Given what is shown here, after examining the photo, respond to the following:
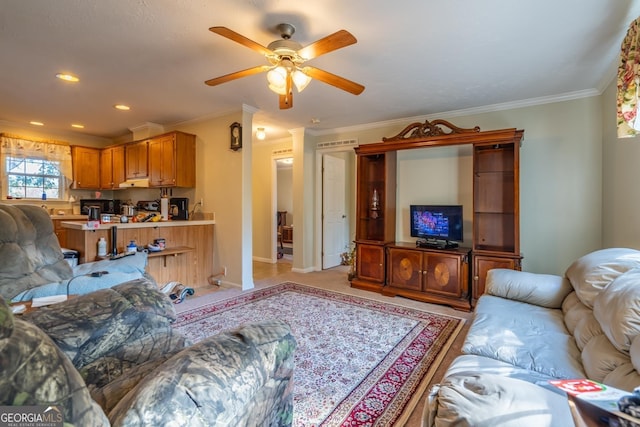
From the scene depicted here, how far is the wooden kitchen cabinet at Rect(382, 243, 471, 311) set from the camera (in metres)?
3.57

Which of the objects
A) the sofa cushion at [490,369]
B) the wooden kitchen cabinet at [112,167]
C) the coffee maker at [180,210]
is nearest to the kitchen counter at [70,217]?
the wooden kitchen cabinet at [112,167]

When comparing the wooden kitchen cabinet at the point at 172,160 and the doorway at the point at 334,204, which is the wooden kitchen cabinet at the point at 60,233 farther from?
the doorway at the point at 334,204

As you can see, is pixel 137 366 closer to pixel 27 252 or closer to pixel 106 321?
pixel 106 321

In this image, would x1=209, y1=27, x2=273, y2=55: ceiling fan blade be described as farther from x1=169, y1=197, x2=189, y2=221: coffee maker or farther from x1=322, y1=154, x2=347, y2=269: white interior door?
x1=322, y1=154, x2=347, y2=269: white interior door

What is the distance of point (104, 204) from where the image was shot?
6.00 meters

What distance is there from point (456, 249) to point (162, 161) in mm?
4370

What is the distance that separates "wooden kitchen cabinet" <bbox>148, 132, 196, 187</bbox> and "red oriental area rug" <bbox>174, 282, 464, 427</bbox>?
2079 millimetres

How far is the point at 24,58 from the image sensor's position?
2.71m

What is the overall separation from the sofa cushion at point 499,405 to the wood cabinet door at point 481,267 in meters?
2.72

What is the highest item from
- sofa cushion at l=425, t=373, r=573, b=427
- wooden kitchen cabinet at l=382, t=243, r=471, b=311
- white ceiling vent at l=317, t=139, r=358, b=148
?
white ceiling vent at l=317, t=139, r=358, b=148

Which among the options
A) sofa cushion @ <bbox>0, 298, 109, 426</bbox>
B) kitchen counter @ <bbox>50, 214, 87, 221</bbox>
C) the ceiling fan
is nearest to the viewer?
sofa cushion @ <bbox>0, 298, 109, 426</bbox>

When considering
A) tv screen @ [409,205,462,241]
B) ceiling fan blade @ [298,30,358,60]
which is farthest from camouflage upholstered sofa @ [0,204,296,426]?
tv screen @ [409,205,462,241]

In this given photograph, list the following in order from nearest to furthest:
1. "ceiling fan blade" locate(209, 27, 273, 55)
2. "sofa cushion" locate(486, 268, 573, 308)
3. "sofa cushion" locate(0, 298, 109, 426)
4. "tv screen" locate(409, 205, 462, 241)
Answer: "sofa cushion" locate(0, 298, 109, 426) < "ceiling fan blade" locate(209, 27, 273, 55) < "sofa cushion" locate(486, 268, 573, 308) < "tv screen" locate(409, 205, 462, 241)

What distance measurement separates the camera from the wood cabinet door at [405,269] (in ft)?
12.6
